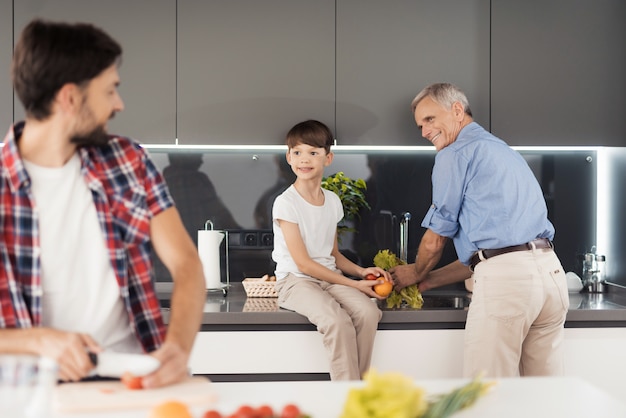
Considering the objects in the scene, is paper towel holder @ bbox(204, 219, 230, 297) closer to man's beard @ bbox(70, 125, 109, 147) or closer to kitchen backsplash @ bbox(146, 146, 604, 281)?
kitchen backsplash @ bbox(146, 146, 604, 281)

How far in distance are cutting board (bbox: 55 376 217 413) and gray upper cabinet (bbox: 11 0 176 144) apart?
1.63 m

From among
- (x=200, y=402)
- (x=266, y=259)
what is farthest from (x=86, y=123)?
(x=266, y=259)

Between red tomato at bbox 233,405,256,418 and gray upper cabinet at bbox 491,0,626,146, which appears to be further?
gray upper cabinet at bbox 491,0,626,146

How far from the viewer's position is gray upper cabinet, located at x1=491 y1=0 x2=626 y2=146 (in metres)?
2.86

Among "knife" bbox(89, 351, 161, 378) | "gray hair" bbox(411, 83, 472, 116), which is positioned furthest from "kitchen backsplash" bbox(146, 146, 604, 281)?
"knife" bbox(89, 351, 161, 378)

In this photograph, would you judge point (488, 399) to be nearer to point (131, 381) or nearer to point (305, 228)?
point (131, 381)

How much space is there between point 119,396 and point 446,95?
1760mm

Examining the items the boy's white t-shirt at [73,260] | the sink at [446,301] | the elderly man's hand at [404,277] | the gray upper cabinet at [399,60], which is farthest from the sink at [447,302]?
the boy's white t-shirt at [73,260]

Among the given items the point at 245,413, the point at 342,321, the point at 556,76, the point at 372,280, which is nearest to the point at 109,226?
the point at 245,413

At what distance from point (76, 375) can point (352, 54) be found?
6.16 ft

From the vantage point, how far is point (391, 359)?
8.35 feet

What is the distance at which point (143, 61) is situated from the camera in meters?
2.79

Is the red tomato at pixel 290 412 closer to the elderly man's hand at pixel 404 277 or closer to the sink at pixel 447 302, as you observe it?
the elderly man's hand at pixel 404 277

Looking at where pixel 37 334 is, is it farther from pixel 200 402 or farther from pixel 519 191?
pixel 519 191
